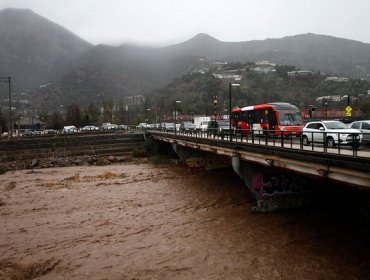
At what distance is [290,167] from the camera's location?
57.8 ft

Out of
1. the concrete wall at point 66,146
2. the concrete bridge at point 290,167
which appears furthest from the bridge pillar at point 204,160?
the concrete wall at point 66,146

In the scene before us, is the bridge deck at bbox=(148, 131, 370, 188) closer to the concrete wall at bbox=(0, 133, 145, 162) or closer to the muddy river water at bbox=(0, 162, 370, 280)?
the muddy river water at bbox=(0, 162, 370, 280)

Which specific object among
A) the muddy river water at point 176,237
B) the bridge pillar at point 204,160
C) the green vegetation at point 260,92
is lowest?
the muddy river water at point 176,237

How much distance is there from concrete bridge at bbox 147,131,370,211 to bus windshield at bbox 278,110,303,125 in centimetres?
583

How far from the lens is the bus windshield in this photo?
30422mm

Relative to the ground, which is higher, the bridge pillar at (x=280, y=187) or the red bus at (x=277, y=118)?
the red bus at (x=277, y=118)

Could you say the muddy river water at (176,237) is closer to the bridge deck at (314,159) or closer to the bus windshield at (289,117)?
the bridge deck at (314,159)

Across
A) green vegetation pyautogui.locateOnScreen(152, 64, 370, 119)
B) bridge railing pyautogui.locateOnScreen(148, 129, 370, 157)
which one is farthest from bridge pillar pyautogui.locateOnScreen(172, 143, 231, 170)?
green vegetation pyautogui.locateOnScreen(152, 64, 370, 119)

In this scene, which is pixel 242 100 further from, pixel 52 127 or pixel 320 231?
pixel 320 231

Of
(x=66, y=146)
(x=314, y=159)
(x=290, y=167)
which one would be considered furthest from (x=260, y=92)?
(x=314, y=159)

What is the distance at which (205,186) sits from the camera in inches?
1261

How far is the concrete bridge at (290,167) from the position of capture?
13578mm

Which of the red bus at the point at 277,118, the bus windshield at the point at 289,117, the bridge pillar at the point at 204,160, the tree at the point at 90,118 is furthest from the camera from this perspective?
the tree at the point at 90,118

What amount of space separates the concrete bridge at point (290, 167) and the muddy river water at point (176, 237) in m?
1.26
